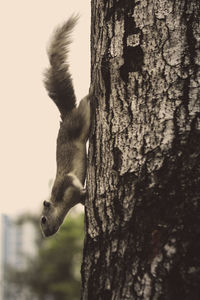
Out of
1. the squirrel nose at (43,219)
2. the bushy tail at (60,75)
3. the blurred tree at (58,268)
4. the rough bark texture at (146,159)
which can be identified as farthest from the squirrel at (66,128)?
the blurred tree at (58,268)

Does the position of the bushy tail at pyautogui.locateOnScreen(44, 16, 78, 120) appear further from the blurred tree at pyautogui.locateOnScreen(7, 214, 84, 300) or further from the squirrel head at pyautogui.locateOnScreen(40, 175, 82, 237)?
the blurred tree at pyautogui.locateOnScreen(7, 214, 84, 300)

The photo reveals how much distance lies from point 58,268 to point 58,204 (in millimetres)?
18638

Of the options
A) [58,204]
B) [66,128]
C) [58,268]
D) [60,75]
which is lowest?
[58,268]

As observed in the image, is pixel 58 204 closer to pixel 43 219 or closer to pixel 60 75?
pixel 43 219

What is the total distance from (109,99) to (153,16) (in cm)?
42

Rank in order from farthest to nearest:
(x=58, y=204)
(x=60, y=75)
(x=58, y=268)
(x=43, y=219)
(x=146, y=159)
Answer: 1. (x=58, y=268)
2. (x=43, y=219)
3. (x=58, y=204)
4. (x=60, y=75)
5. (x=146, y=159)

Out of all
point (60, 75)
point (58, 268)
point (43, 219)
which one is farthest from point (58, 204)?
point (58, 268)

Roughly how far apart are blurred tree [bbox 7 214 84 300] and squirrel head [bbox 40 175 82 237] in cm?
1220

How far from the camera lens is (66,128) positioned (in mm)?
3592

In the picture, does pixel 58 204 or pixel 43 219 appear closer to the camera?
pixel 58 204

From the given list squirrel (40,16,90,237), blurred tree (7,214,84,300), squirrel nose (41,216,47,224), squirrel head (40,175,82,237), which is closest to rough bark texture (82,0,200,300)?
squirrel (40,16,90,237)

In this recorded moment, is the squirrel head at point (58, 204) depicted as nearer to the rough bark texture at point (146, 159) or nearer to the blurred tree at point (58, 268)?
the rough bark texture at point (146, 159)

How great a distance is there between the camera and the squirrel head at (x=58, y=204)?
3.64 meters

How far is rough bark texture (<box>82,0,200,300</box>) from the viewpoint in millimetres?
1478
